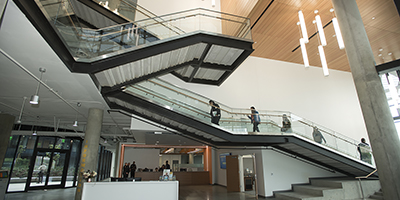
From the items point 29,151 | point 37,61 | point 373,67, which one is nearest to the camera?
point 37,61

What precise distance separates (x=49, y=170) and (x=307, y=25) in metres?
18.2

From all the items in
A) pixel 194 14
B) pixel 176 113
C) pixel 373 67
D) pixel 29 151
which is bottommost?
pixel 29 151

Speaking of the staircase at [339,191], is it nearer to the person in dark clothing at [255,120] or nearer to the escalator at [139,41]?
the person in dark clothing at [255,120]

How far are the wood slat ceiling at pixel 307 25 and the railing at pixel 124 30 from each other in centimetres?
192

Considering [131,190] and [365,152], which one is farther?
[365,152]

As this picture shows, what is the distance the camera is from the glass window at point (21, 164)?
11.7 meters

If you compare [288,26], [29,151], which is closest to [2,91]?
[29,151]

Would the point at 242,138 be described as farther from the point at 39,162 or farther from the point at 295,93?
the point at 39,162

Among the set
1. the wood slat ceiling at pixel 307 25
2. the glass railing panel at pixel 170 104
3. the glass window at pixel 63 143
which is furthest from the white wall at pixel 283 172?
the glass window at pixel 63 143

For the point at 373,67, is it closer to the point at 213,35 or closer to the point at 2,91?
the point at 213,35

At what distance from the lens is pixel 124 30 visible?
245 inches

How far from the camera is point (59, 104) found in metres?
8.50

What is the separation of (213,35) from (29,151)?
13.8 m

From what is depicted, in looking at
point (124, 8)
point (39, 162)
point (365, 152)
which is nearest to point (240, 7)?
Result: point (124, 8)
